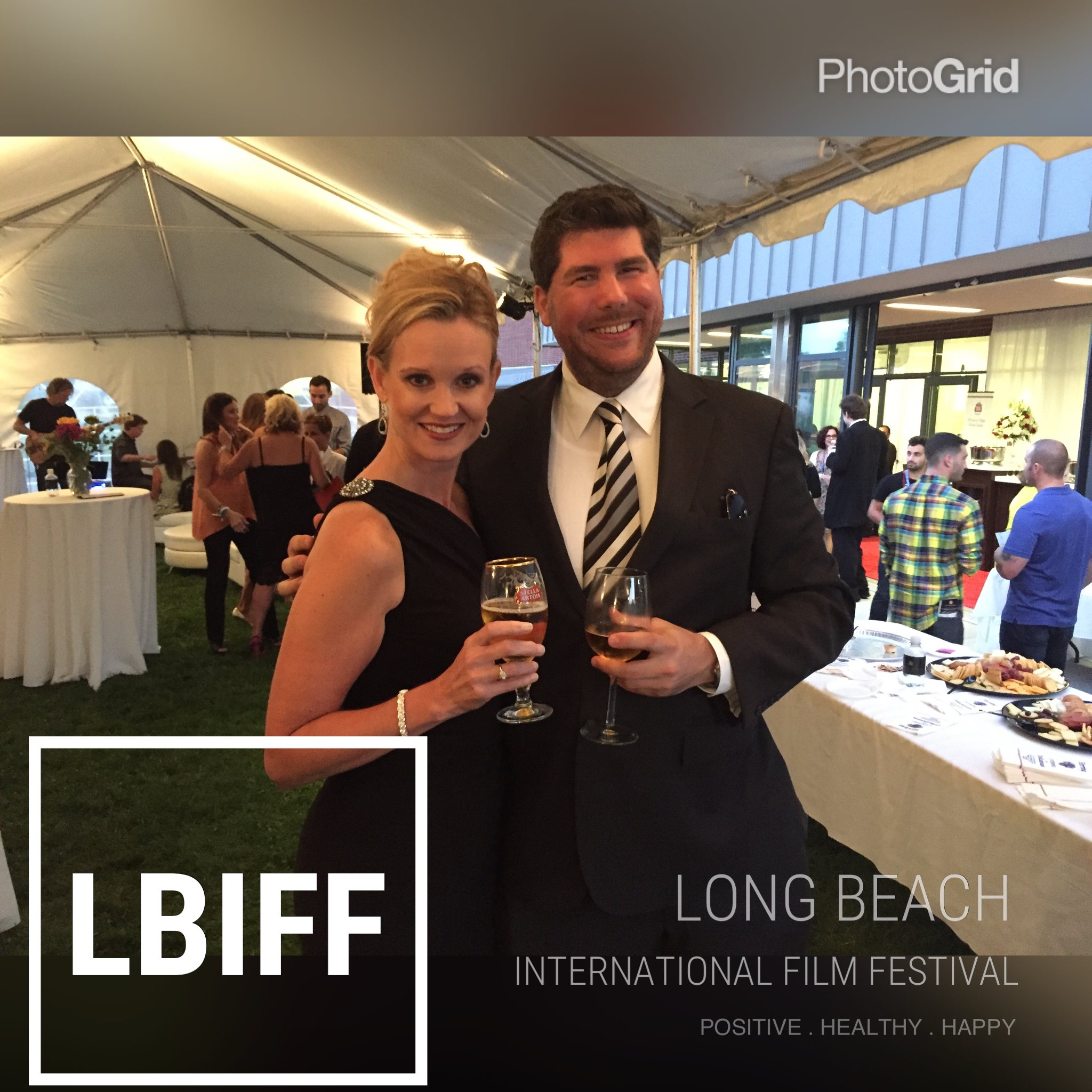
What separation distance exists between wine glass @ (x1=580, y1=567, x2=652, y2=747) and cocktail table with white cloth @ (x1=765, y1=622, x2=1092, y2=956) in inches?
48.5

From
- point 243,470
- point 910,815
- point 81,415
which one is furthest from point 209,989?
point 81,415

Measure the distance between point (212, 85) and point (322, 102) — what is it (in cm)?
21

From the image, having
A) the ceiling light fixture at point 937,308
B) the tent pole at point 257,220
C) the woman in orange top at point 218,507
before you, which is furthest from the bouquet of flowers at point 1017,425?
the woman in orange top at point 218,507

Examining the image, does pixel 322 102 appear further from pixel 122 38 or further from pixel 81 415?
Result: pixel 81 415

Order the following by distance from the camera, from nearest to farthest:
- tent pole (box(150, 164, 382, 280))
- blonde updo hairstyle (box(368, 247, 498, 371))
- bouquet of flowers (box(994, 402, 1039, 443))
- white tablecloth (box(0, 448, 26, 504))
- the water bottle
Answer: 1. blonde updo hairstyle (box(368, 247, 498, 371))
2. the water bottle
3. tent pole (box(150, 164, 382, 280))
4. bouquet of flowers (box(994, 402, 1039, 443))
5. white tablecloth (box(0, 448, 26, 504))

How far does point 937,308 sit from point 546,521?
364 inches

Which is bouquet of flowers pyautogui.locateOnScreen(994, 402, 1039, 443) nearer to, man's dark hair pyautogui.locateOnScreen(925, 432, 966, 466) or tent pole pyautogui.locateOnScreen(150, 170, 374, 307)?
man's dark hair pyautogui.locateOnScreen(925, 432, 966, 466)

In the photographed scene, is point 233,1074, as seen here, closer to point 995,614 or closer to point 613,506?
point 613,506

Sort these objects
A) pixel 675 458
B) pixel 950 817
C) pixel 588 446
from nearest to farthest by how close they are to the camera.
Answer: pixel 675 458 < pixel 588 446 < pixel 950 817

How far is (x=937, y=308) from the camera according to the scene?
357 inches

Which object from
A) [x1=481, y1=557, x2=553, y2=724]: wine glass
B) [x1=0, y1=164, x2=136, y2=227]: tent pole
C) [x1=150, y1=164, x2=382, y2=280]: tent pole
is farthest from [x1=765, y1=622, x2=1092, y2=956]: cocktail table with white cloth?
[x1=0, y1=164, x2=136, y2=227]: tent pole

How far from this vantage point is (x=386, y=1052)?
1686 millimetres

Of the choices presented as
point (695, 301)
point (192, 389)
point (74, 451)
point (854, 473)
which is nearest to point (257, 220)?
point (74, 451)

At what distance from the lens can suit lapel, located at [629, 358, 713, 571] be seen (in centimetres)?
128
